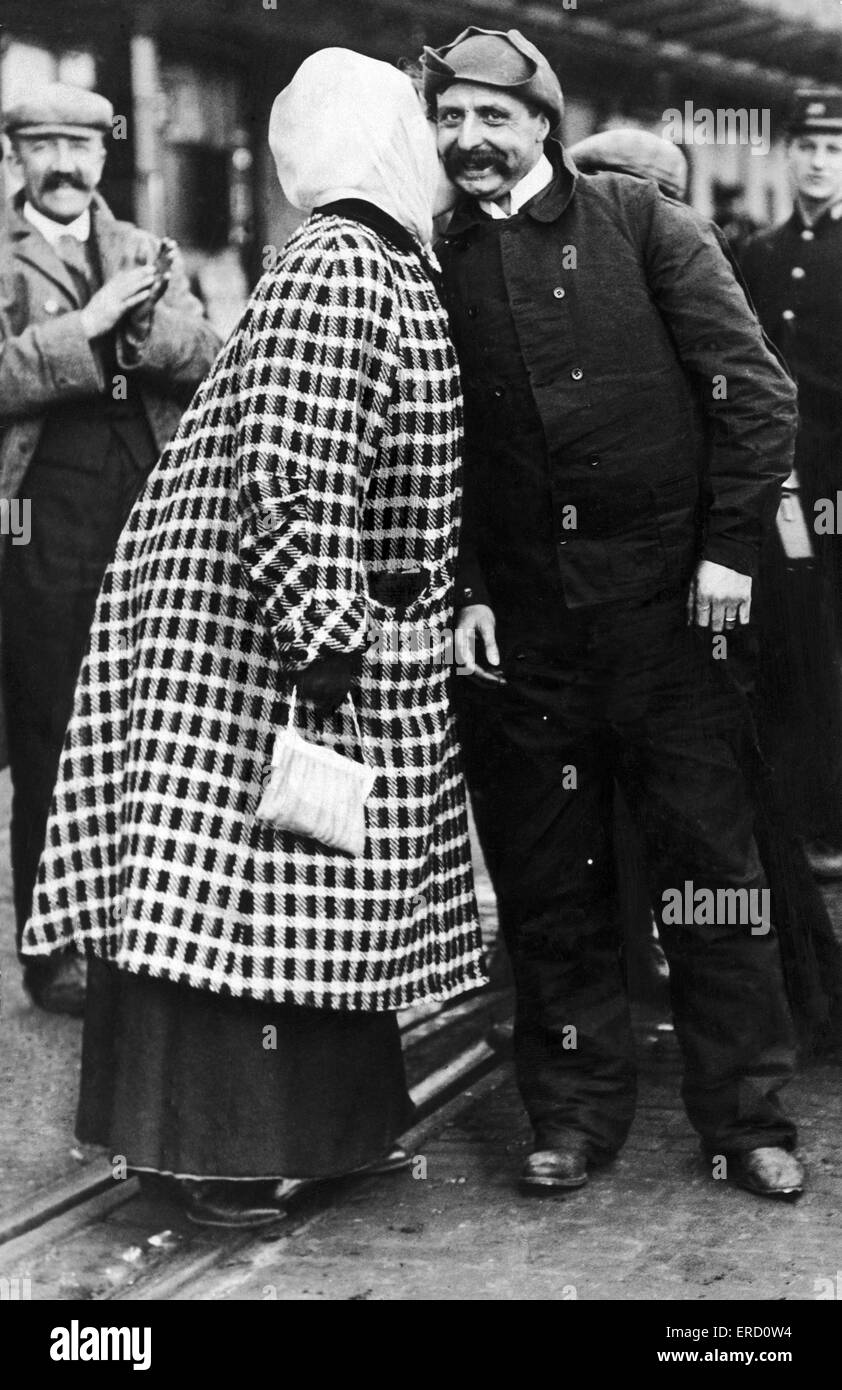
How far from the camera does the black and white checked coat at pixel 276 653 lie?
3289 mm

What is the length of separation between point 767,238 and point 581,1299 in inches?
96.3

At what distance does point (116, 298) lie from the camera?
177 inches

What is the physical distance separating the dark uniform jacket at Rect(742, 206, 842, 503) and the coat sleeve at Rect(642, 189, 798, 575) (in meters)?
0.76

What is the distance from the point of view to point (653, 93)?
4.19m

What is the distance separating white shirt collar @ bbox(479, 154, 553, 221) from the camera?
11.9ft

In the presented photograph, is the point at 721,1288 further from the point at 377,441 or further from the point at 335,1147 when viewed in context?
the point at 377,441

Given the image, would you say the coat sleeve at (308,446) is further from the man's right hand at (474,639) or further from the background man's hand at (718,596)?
the background man's hand at (718,596)

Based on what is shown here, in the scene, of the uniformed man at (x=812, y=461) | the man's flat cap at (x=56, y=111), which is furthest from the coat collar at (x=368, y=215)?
the uniformed man at (x=812, y=461)

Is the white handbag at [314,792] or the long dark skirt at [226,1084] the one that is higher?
the white handbag at [314,792]

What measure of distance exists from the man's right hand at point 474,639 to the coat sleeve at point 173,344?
122cm

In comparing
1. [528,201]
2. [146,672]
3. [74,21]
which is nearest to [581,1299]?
[146,672]

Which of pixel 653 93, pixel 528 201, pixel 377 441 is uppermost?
pixel 653 93

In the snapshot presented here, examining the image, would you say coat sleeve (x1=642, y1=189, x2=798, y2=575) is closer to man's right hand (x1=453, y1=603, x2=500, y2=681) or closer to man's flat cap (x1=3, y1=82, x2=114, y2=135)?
man's right hand (x1=453, y1=603, x2=500, y2=681)

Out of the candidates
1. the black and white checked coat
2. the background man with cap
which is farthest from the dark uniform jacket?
the background man with cap
